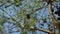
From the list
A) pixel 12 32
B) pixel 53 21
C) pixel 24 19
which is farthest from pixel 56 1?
pixel 12 32

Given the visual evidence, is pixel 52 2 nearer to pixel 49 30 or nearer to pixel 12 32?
pixel 49 30

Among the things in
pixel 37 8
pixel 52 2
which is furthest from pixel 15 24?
pixel 52 2

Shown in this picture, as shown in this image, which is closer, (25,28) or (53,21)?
(53,21)

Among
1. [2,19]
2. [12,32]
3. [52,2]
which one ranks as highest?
[52,2]

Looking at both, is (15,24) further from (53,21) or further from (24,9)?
(53,21)

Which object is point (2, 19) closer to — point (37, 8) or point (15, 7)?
point (15, 7)

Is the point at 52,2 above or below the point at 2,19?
above

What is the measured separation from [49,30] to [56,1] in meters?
0.49

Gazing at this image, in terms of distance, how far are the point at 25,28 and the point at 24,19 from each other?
17 centimetres

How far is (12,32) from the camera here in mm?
3695

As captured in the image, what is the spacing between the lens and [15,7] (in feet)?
12.5

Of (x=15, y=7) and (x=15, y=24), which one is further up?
(x=15, y=7)

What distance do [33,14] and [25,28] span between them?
304mm

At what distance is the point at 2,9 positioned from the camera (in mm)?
3787
